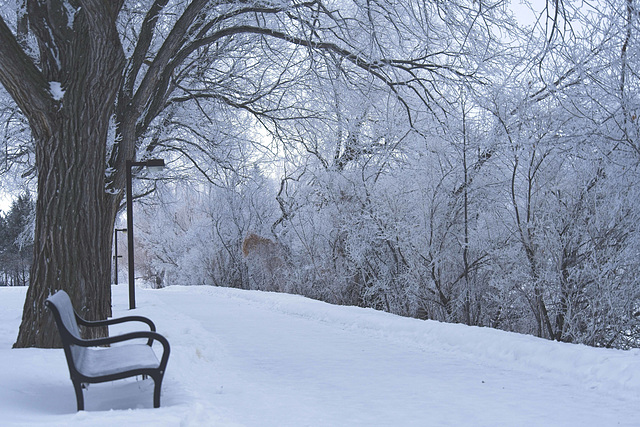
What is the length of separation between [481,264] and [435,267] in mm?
890

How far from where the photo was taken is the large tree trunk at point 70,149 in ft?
21.6

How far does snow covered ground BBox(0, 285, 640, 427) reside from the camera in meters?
4.52

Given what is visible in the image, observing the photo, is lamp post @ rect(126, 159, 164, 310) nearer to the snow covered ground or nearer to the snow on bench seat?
the snow covered ground

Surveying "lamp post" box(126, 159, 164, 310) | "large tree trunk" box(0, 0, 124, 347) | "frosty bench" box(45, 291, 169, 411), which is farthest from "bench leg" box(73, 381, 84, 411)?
"lamp post" box(126, 159, 164, 310)

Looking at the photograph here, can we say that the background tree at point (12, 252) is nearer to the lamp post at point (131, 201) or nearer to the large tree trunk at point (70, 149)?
the lamp post at point (131, 201)

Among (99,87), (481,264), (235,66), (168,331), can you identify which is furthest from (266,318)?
(99,87)

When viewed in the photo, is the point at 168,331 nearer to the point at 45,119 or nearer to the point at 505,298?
the point at 45,119

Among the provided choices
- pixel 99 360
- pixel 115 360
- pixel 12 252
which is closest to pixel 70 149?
pixel 99 360

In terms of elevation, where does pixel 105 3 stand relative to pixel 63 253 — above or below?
above

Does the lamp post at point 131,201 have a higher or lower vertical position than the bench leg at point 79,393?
higher

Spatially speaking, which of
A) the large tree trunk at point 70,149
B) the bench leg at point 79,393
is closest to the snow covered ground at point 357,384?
the bench leg at point 79,393

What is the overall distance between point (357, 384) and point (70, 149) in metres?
4.16

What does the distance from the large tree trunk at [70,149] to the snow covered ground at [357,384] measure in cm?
86

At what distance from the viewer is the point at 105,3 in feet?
22.1
